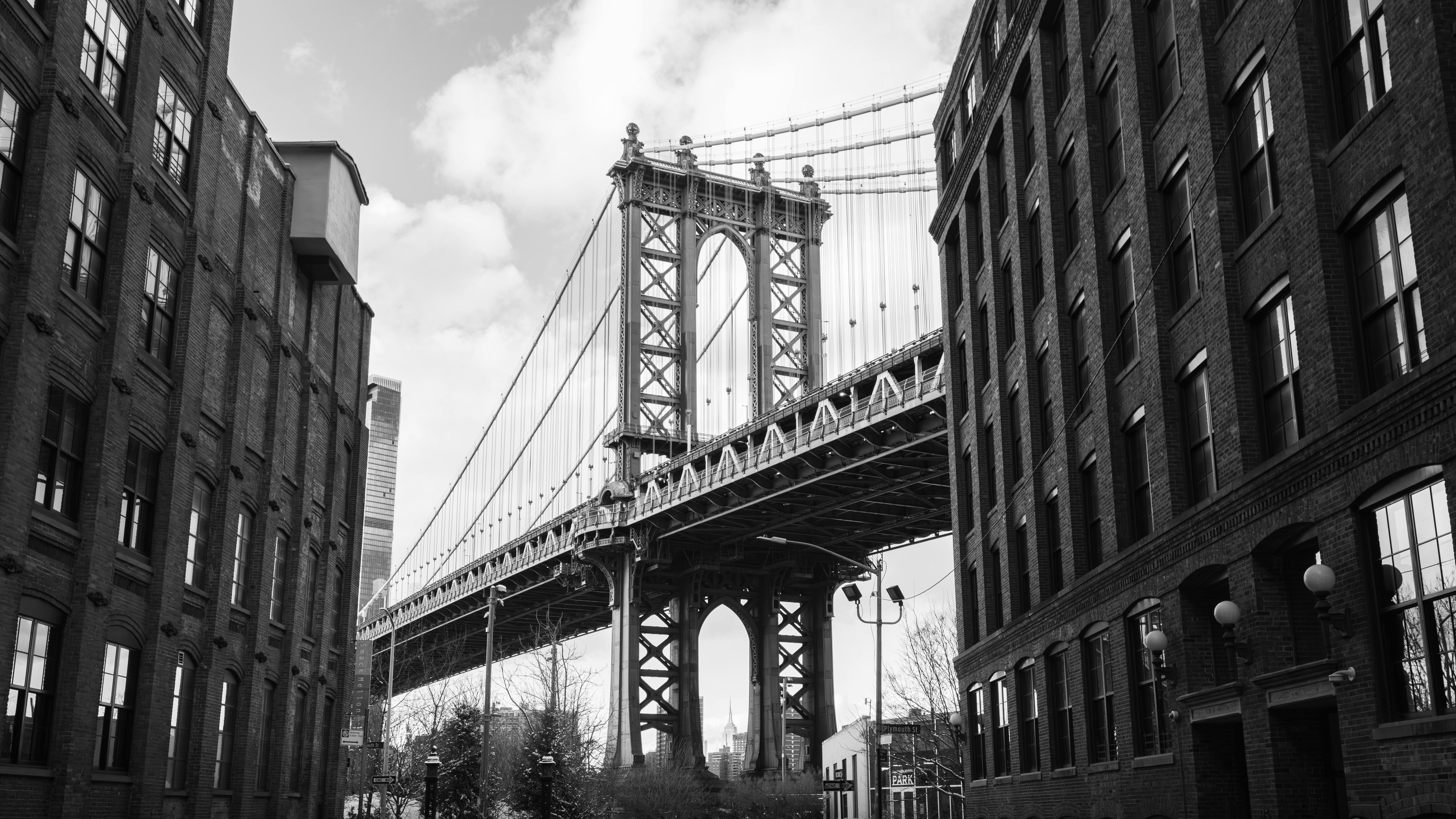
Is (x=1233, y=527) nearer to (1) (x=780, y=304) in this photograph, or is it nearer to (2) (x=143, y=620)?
(2) (x=143, y=620)

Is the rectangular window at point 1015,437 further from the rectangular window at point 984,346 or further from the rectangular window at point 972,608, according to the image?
the rectangular window at point 972,608

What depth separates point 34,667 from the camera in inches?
813

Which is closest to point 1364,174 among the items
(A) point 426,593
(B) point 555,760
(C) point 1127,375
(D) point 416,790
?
(C) point 1127,375

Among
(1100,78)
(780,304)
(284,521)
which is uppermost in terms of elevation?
(780,304)

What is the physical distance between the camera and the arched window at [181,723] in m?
26.4

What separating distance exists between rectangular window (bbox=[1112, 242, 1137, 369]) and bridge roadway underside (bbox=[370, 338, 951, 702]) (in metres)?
26.4

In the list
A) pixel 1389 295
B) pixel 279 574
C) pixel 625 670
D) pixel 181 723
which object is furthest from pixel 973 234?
pixel 625 670

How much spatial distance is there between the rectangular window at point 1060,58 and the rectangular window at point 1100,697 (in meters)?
10.4

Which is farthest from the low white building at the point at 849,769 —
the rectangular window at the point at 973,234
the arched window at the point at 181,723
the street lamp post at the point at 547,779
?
the arched window at the point at 181,723

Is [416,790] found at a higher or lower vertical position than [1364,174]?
lower

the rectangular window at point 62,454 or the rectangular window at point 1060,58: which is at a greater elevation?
the rectangular window at point 1060,58

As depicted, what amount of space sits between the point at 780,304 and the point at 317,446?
55894mm

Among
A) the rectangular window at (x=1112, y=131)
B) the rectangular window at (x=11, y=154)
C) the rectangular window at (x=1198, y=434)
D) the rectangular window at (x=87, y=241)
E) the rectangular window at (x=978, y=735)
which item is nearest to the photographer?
the rectangular window at (x=11, y=154)

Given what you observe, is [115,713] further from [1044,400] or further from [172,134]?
[1044,400]
